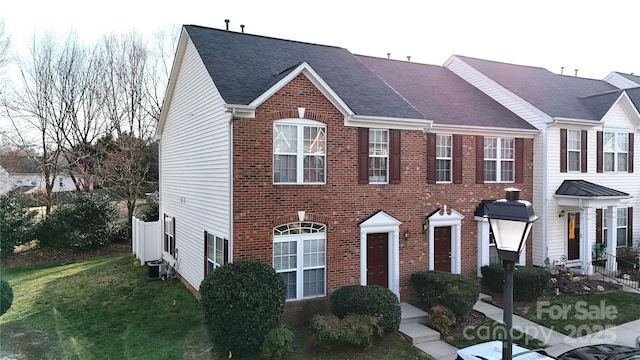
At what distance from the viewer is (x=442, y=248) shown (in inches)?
548

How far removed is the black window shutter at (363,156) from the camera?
12055 millimetres

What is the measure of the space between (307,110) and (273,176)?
2.11m

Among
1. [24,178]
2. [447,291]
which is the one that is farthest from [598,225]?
[24,178]

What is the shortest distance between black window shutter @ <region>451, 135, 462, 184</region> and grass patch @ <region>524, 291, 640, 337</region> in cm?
478

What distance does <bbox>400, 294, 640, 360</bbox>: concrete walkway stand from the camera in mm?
9453

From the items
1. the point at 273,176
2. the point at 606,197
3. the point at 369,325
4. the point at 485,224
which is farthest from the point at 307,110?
the point at 606,197

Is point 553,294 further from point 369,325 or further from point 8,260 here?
point 8,260

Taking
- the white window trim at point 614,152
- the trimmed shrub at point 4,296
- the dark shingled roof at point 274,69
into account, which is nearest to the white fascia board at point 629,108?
the white window trim at point 614,152

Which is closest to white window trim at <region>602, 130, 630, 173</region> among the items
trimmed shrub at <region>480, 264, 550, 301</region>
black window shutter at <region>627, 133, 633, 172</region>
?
black window shutter at <region>627, 133, 633, 172</region>

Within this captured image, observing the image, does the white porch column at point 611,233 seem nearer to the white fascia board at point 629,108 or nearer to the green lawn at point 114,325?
the white fascia board at point 629,108

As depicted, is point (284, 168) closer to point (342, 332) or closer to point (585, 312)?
point (342, 332)

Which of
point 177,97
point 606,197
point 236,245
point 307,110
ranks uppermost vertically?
point 177,97

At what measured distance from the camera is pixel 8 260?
18.3 metres

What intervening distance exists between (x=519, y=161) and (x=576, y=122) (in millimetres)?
2867
